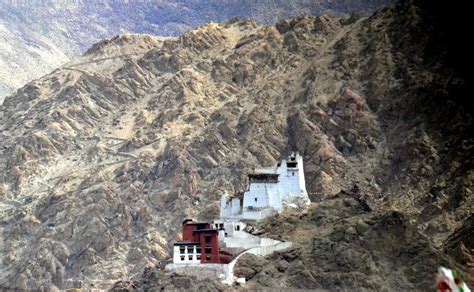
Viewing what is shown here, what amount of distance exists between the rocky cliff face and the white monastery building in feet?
10.4

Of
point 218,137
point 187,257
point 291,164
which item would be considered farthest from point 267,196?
point 218,137

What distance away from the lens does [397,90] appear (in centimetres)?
12350

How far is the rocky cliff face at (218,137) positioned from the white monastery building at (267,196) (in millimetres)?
3185

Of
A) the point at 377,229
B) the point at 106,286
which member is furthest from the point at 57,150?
the point at 377,229

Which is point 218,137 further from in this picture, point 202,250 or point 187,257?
point 202,250

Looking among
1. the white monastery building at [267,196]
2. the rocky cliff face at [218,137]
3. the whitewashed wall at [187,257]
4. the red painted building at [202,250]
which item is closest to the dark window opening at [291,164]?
the white monastery building at [267,196]

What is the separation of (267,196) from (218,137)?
37909 millimetres

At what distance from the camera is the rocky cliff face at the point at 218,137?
111m

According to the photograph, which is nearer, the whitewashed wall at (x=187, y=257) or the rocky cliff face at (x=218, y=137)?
the whitewashed wall at (x=187, y=257)

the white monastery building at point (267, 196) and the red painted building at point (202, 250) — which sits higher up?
the white monastery building at point (267, 196)

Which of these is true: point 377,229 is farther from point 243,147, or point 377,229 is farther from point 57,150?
point 57,150

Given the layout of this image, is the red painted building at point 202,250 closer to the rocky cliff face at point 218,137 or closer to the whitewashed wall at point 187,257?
the whitewashed wall at point 187,257

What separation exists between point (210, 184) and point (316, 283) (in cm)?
4572

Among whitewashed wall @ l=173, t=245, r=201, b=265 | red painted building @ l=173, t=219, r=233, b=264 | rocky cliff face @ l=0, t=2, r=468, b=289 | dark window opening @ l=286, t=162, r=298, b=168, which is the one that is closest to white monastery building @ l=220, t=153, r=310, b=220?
dark window opening @ l=286, t=162, r=298, b=168
